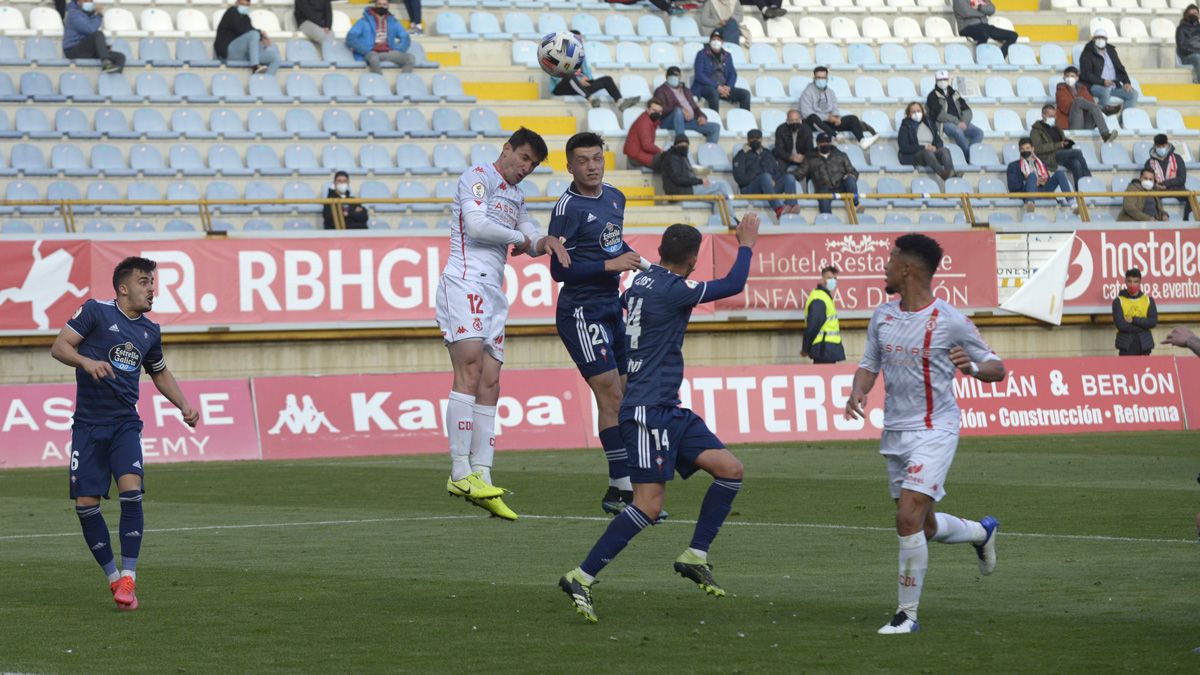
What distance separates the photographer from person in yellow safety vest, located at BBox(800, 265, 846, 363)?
25453mm

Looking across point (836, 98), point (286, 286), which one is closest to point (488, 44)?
point (836, 98)

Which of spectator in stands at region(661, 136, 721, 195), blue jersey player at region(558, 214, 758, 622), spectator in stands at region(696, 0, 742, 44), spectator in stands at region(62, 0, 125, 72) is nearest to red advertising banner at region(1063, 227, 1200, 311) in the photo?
spectator in stands at region(661, 136, 721, 195)

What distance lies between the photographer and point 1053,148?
99.1 ft

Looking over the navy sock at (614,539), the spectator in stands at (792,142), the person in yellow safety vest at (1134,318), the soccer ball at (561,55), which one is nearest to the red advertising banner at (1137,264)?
the person in yellow safety vest at (1134,318)

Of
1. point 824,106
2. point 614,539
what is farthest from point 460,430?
point 824,106

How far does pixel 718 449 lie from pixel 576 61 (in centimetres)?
612

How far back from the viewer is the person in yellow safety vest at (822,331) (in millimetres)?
25453

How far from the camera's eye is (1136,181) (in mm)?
29875

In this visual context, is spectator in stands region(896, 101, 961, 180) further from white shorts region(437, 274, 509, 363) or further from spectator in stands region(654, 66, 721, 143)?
white shorts region(437, 274, 509, 363)

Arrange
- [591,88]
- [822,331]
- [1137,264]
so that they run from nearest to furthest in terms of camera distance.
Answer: [822,331], [1137,264], [591,88]

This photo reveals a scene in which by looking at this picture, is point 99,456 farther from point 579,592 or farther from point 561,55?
point 561,55

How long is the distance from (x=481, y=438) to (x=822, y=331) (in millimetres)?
13681

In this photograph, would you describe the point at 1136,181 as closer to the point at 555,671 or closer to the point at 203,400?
the point at 203,400

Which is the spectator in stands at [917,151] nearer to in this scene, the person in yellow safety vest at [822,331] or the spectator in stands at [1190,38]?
the person in yellow safety vest at [822,331]
